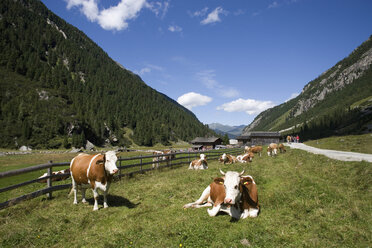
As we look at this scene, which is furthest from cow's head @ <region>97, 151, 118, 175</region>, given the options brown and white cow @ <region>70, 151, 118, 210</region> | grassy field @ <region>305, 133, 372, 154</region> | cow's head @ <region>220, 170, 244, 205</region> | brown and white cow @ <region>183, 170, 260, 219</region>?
grassy field @ <region>305, 133, 372, 154</region>

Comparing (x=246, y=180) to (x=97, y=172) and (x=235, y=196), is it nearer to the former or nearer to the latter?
(x=235, y=196)

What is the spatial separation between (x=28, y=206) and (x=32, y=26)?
21306 centimetres

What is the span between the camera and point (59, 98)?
9438 cm

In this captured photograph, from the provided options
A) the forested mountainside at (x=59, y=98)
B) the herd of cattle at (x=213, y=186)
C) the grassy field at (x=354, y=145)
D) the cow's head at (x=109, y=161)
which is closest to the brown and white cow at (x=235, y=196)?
the herd of cattle at (x=213, y=186)

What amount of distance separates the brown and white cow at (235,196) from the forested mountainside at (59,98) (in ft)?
243

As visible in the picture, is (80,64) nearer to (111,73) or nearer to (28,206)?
(111,73)

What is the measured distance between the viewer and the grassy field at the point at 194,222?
5008mm

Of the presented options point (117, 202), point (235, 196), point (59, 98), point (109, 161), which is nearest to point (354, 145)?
point (235, 196)

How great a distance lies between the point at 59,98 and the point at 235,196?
107 m

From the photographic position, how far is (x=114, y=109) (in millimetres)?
143250

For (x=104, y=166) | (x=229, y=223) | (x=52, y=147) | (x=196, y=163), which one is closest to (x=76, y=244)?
(x=104, y=166)

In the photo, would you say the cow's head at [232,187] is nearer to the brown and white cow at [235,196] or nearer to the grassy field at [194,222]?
the brown and white cow at [235,196]

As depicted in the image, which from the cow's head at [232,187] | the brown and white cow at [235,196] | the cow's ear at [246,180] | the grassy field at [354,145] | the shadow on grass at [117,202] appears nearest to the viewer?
the cow's head at [232,187]

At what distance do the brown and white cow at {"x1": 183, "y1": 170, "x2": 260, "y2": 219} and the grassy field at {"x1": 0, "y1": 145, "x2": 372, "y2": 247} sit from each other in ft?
0.85
